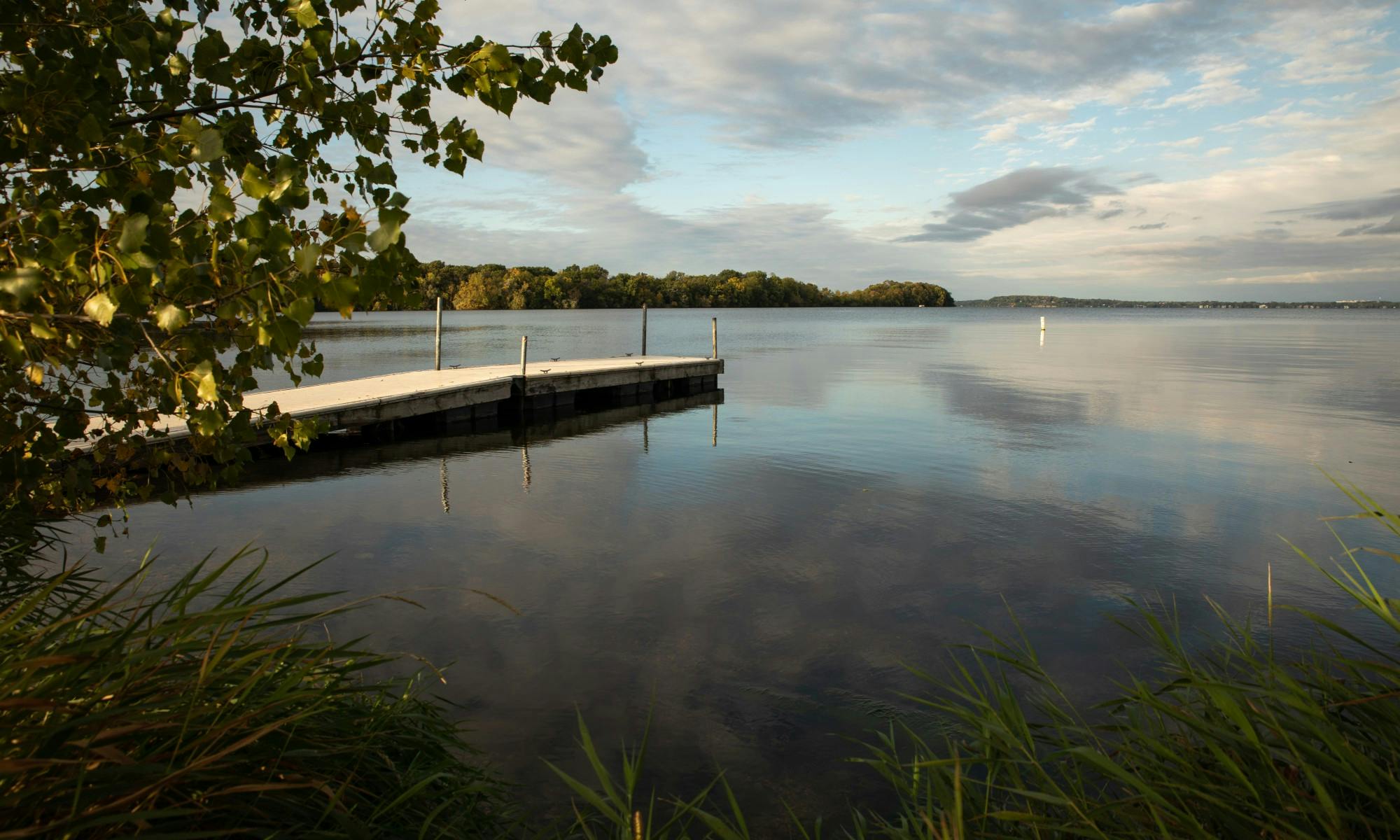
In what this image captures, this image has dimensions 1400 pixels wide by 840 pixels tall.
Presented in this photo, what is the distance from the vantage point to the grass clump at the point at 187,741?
1.93 m

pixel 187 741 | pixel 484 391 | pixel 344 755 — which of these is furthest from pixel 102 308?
pixel 484 391

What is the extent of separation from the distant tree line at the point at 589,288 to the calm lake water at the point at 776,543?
108248 millimetres

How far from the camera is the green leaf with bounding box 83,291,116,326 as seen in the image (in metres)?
2.06

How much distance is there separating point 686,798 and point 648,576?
3734mm

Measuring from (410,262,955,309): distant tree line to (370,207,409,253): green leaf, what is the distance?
121486mm

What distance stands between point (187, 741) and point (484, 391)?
15931 millimetres

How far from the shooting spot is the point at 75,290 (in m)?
2.57

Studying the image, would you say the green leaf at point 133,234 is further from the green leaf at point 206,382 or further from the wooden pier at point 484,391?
the wooden pier at point 484,391

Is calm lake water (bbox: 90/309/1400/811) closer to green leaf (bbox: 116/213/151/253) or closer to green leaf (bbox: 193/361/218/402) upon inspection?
A: green leaf (bbox: 193/361/218/402)

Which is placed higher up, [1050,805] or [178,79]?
[178,79]

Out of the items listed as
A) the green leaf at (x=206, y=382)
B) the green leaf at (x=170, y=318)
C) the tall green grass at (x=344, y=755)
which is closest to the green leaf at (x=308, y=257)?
the green leaf at (x=170, y=318)

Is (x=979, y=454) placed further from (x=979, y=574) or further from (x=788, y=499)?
(x=979, y=574)

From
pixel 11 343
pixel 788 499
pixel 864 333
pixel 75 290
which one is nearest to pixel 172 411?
pixel 75 290

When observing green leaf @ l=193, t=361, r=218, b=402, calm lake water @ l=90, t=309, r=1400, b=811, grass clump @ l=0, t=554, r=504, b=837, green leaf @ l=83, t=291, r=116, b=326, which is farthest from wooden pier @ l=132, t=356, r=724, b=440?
green leaf @ l=83, t=291, r=116, b=326
